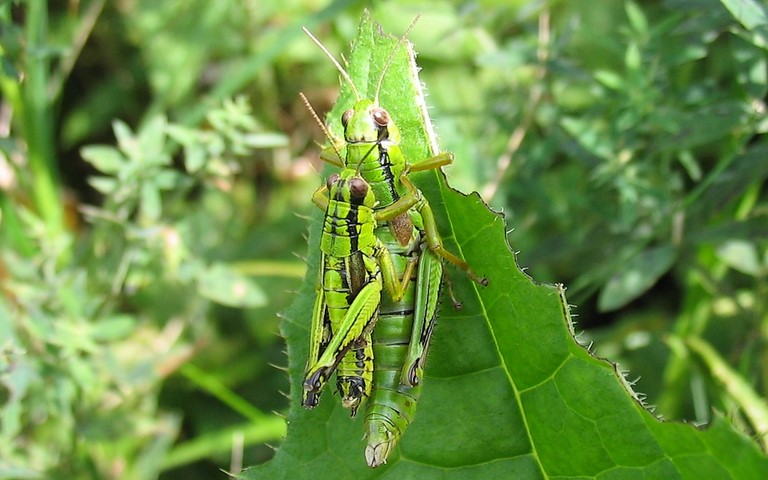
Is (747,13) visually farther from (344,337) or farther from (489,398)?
(344,337)

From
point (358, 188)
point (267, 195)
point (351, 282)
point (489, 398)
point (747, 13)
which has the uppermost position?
point (747, 13)

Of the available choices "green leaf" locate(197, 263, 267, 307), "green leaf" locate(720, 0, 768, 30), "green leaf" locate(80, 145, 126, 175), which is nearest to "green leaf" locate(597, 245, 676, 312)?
"green leaf" locate(720, 0, 768, 30)

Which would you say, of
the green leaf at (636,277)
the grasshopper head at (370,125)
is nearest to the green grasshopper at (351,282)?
the grasshopper head at (370,125)

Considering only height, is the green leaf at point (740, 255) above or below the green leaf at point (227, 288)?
below

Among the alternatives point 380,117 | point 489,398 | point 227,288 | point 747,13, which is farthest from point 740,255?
point 227,288

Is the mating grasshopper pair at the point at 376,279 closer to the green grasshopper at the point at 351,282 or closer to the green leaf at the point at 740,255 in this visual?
the green grasshopper at the point at 351,282

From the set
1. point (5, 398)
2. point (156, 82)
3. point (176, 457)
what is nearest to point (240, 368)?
point (176, 457)

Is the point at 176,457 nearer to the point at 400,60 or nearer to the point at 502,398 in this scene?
the point at 502,398
